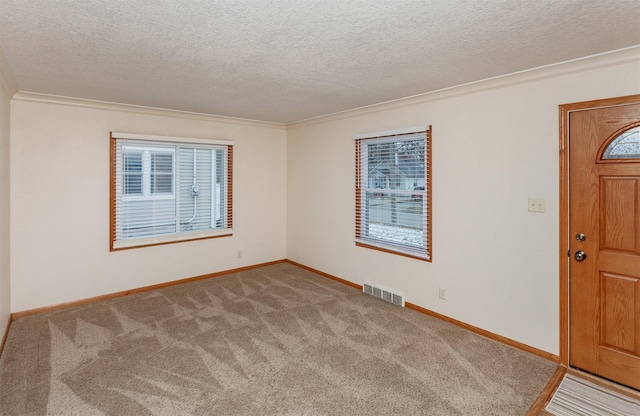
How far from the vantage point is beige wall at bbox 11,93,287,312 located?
3576mm

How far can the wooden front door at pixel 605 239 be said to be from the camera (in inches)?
93.3

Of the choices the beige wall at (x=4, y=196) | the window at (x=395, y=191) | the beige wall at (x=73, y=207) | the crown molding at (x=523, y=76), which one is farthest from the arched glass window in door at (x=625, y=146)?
the beige wall at (x=4, y=196)

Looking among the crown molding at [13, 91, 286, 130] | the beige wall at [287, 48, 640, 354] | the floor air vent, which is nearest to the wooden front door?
the beige wall at [287, 48, 640, 354]

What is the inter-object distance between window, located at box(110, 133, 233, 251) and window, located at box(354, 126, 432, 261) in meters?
2.06

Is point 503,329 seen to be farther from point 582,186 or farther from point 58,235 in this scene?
point 58,235

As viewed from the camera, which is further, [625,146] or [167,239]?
[167,239]

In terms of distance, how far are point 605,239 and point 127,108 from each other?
4985 millimetres

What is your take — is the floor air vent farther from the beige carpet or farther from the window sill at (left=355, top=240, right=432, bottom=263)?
the window sill at (left=355, top=240, right=432, bottom=263)

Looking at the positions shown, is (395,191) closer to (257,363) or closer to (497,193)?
(497,193)

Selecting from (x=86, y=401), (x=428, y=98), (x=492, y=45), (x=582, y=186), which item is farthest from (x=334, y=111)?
(x=86, y=401)

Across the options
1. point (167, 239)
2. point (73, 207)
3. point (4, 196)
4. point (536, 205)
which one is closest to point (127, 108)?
point (73, 207)

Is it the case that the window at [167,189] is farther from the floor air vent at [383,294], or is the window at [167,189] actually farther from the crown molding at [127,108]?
the floor air vent at [383,294]

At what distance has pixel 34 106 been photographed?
141 inches

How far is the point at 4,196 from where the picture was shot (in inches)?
125
